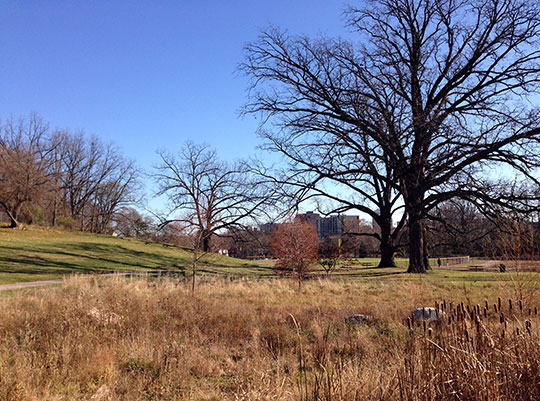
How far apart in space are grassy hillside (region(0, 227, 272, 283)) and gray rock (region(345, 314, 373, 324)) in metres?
13.5

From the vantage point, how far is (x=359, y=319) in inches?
357

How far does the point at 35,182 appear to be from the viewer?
36.1 m

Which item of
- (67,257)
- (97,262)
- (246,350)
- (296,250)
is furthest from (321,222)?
(246,350)

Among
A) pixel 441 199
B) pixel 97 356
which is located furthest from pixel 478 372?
pixel 441 199

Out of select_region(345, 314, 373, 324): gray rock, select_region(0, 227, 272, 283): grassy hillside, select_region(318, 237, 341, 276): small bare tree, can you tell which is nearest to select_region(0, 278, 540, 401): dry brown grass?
select_region(345, 314, 373, 324): gray rock

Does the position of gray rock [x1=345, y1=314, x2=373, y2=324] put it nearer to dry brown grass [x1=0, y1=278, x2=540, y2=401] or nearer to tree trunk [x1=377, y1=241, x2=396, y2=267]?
dry brown grass [x1=0, y1=278, x2=540, y2=401]

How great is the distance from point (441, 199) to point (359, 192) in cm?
600

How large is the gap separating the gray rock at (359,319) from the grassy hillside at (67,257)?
1348 cm

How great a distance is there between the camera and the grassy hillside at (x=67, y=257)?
2053cm

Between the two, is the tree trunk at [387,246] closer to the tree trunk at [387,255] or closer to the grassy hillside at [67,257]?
the tree trunk at [387,255]

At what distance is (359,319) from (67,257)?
23.9 meters

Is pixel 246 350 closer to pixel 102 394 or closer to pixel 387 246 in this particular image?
pixel 102 394

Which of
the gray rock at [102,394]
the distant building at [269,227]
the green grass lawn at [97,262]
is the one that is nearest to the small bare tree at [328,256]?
the green grass lawn at [97,262]

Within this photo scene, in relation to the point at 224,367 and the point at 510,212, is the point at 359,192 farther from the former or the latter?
the point at 224,367
